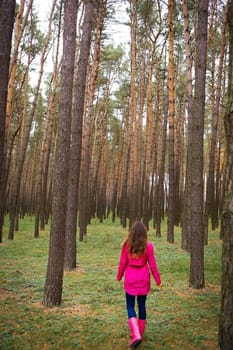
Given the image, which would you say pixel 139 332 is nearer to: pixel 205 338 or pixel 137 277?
pixel 137 277

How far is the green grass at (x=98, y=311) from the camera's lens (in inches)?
146

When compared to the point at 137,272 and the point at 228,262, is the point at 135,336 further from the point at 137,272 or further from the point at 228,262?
the point at 228,262

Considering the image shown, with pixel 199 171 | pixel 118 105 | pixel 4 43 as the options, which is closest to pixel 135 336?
pixel 199 171

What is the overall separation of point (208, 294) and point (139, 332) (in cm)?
268

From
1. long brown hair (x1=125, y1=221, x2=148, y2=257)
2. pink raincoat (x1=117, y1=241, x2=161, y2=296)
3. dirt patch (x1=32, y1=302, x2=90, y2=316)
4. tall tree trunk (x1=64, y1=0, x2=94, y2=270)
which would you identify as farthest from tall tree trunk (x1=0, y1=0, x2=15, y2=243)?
tall tree trunk (x1=64, y1=0, x2=94, y2=270)

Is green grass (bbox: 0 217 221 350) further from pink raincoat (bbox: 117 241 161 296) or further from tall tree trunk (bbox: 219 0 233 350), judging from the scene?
tall tree trunk (bbox: 219 0 233 350)

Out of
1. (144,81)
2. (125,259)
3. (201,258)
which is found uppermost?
(144,81)

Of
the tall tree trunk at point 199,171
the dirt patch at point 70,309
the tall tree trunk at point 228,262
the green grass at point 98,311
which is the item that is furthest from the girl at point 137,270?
the tall tree trunk at point 199,171

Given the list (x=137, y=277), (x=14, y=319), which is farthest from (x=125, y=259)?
(x=14, y=319)

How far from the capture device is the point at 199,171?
631cm

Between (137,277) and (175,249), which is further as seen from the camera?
(175,249)

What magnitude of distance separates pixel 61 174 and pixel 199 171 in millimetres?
2953

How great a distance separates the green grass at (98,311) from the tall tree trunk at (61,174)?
0.49 meters

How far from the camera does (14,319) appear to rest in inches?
168
